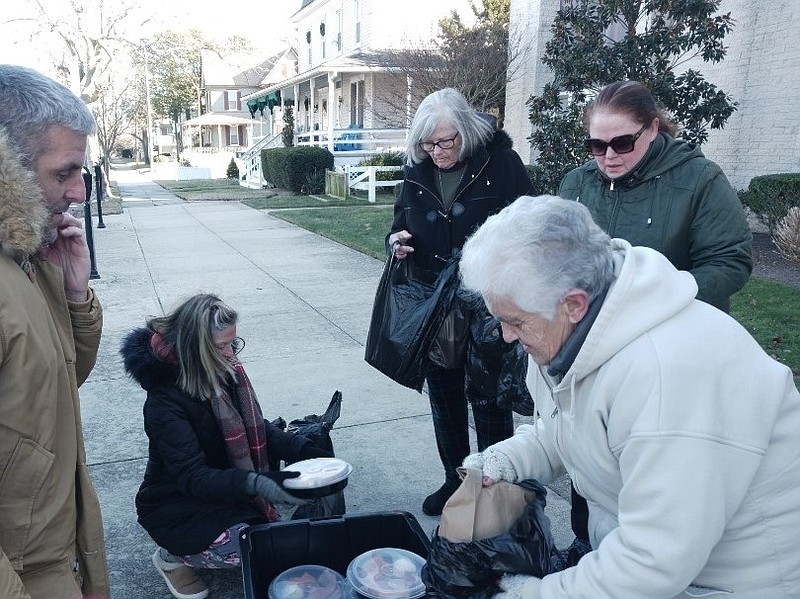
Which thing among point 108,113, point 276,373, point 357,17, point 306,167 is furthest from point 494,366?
point 108,113

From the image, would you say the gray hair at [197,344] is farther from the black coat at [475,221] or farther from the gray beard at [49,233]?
the black coat at [475,221]

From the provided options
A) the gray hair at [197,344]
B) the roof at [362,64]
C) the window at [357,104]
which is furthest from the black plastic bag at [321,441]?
the window at [357,104]

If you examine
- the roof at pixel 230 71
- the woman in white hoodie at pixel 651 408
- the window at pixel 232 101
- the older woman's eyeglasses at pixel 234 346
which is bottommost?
the older woman's eyeglasses at pixel 234 346

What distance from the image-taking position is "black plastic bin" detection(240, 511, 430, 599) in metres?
2.43

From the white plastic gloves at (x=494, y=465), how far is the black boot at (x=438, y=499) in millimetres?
1334

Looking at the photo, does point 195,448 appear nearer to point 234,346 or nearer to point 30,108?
point 234,346

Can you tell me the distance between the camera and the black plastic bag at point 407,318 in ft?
10.0

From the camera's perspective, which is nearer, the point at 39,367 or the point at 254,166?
the point at 39,367

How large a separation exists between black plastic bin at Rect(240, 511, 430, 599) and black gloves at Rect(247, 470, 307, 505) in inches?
3.1

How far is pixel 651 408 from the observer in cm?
140

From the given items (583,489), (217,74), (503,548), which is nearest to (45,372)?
(503,548)

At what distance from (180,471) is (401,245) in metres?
1.36

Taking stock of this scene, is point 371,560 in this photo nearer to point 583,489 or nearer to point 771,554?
point 583,489

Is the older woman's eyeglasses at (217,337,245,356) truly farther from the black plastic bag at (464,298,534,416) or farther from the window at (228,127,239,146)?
the window at (228,127,239,146)
